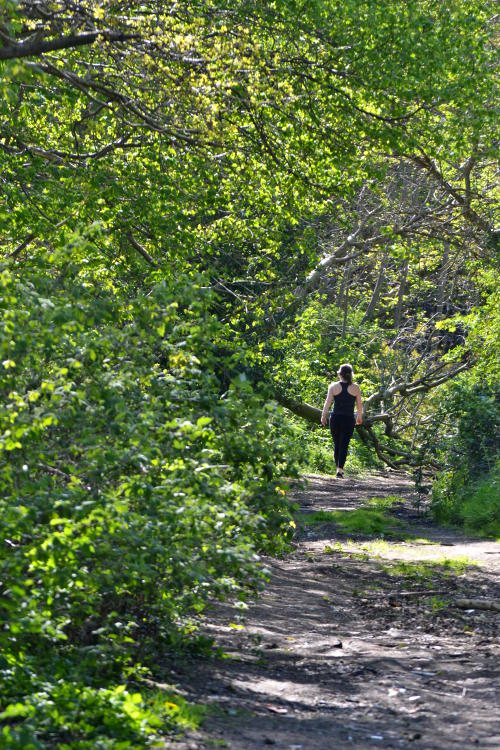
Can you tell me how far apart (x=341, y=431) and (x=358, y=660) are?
8.90 metres

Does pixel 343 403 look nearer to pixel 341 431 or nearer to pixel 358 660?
pixel 341 431

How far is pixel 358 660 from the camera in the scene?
25.0 feet

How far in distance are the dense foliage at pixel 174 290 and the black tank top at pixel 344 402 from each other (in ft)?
4.06

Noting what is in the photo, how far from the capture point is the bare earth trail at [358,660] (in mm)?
A: 5793

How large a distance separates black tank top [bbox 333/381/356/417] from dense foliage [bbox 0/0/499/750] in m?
1.24

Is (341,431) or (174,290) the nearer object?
(174,290)

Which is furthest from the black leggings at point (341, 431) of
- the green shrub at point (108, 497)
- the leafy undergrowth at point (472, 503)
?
the green shrub at point (108, 497)

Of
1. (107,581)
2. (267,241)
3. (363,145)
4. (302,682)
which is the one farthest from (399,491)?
(107,581)

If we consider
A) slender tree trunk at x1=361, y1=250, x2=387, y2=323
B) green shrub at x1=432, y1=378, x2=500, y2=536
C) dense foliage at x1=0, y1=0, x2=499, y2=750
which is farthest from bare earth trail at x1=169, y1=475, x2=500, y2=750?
slender tree trunk at x1=361, y1=250, x2=387, y2=323

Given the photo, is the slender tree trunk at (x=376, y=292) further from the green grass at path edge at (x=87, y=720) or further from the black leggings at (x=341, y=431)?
the green grass at path edge at (x=87, y=720)

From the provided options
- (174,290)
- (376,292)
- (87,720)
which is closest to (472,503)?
(174,290)

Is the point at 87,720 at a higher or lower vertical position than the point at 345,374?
lower

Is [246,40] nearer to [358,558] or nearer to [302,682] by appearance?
[358,558]

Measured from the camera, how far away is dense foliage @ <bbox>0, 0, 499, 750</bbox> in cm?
556
